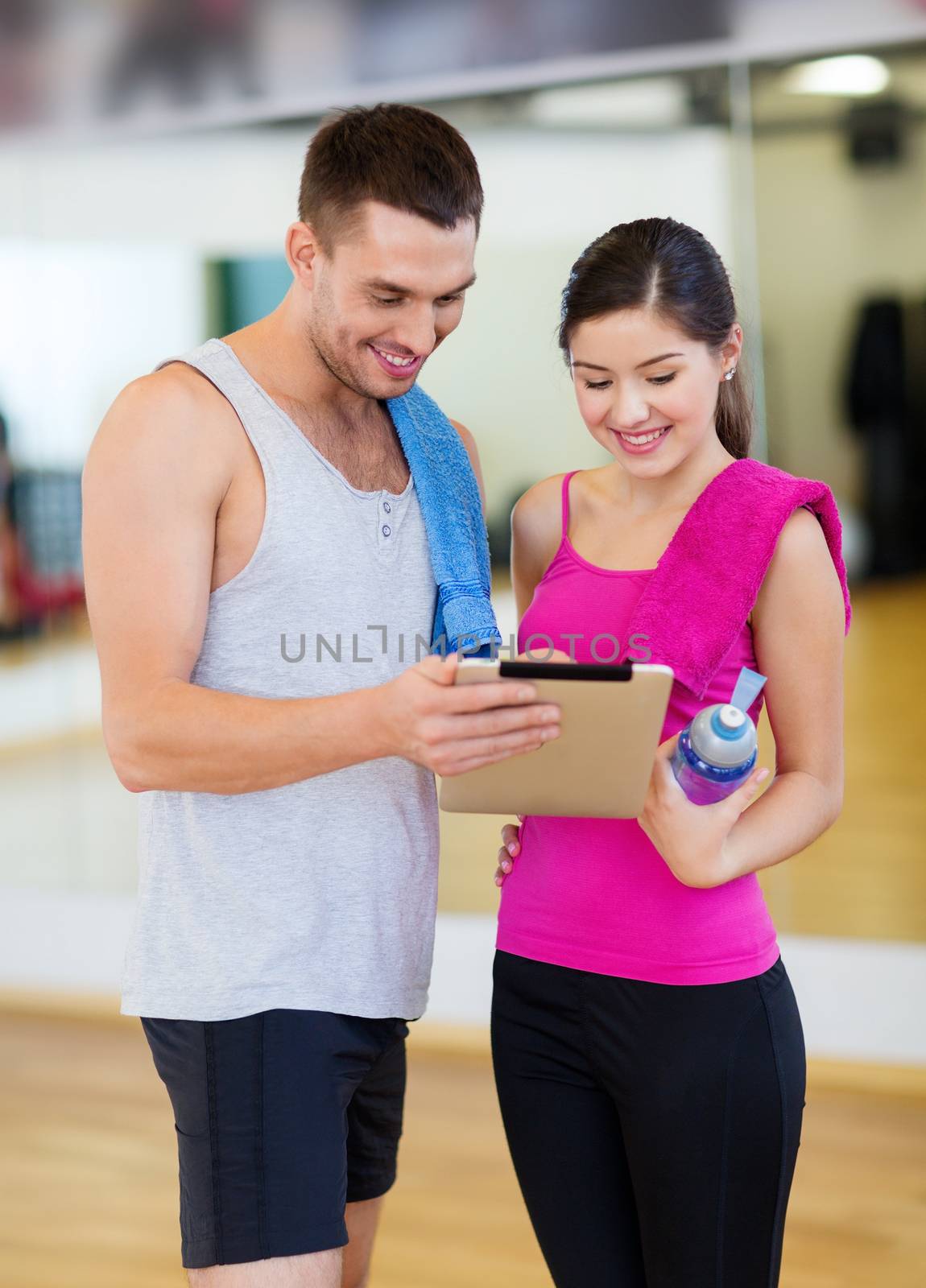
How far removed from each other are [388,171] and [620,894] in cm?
77

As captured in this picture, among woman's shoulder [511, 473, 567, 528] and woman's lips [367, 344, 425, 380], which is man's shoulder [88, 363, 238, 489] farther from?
woman's shoulder [511, 473, 567, 528]

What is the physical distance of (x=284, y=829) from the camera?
5.02ft

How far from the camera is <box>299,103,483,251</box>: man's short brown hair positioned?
1.49 meters

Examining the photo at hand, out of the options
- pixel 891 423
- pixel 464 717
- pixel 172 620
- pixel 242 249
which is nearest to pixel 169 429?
pixel 172 620

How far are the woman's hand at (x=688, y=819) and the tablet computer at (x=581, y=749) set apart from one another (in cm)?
4

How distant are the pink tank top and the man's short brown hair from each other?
0.43 m

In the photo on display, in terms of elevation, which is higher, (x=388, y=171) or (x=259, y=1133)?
(x=388, y=171)

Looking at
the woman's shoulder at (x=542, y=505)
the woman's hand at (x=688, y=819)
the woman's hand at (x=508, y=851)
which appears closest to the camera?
the woman's hand at (x=688, y=819)

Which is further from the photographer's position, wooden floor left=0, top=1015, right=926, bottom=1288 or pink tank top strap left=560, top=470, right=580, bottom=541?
wooden floor left=0, top=1015, right=926, bottom=1288

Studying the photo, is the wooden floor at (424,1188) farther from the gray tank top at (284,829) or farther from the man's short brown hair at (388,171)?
the man's short brown hair at (388,171)

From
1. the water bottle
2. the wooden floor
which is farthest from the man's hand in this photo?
the wooden floor

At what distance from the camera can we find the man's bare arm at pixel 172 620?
1.39 metres

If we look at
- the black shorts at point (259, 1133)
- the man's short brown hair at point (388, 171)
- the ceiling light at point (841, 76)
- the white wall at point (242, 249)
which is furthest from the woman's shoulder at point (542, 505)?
the ceiling light at point (841, 76)

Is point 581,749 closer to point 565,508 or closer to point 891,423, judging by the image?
point 565,508
